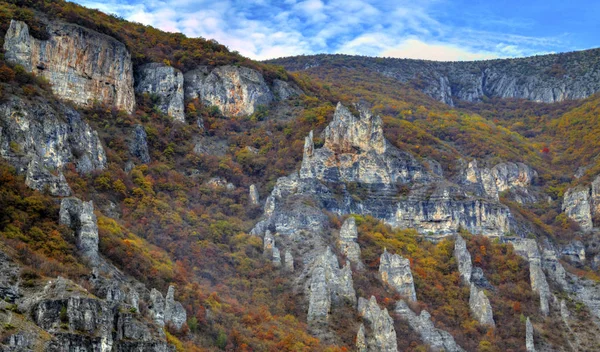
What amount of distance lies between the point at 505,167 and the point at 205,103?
45640 millimetres

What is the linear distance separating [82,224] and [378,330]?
27.8 meters

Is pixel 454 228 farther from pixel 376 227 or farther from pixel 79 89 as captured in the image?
pixel 79 89

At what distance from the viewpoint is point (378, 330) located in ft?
234

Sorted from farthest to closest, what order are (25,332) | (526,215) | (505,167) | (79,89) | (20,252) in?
(505,167) < (526,215) < (79,89) < (20,252) < (25,332)

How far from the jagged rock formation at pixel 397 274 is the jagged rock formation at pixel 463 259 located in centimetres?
705

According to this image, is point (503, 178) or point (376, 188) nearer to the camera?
point (376, 188)

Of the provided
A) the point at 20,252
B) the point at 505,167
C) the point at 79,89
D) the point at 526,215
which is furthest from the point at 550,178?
the point at 20,252

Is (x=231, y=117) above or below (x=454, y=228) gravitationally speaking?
above

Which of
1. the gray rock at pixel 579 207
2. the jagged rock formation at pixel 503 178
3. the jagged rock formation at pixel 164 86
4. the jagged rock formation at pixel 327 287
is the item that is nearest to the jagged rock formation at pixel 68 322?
the jagged rock formation at pixel 327 287

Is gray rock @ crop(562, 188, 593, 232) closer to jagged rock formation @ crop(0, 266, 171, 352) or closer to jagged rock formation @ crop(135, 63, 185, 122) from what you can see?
jagged rock formation @ crop(135, 63, 185, 122)

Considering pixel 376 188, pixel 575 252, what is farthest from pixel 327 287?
pixel 575 252

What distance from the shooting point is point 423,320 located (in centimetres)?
7656

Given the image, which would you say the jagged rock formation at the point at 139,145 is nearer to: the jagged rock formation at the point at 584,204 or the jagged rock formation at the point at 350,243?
the jagged rock formation at the point at 350,243

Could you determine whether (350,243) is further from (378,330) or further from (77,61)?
(77,61)
